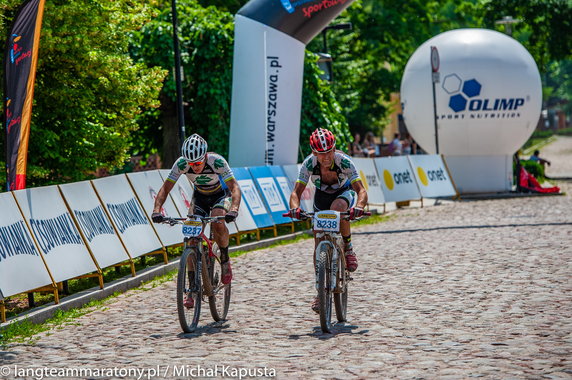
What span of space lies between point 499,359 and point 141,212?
7969mm

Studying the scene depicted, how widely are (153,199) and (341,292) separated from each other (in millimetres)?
6228

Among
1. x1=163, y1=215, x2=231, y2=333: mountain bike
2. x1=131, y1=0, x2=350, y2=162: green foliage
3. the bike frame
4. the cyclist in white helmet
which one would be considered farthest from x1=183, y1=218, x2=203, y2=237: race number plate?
x1=131, y1=0, x2=350, y2=162: green foliage

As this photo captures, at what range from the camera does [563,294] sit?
1041cm

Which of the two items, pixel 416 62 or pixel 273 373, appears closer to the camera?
pixel 273 373

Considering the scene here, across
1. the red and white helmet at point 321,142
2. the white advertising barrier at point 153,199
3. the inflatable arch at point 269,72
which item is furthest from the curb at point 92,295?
the inflatable arch at point 269,72

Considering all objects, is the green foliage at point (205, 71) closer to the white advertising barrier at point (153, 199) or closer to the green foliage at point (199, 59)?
the green foliage at point (199, 59)

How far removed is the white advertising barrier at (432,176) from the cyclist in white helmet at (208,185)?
18.2m

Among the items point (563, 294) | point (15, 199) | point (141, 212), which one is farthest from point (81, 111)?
point (563, 294)

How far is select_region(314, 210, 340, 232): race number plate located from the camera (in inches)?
363

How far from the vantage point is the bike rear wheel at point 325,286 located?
8.87 metres

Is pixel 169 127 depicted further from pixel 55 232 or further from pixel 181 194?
pixel 55 232

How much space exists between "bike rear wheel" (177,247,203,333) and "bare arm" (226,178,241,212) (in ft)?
1.95

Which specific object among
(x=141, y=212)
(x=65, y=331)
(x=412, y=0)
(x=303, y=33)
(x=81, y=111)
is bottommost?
(x=65, y=331)

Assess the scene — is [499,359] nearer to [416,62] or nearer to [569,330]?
[569,330]
